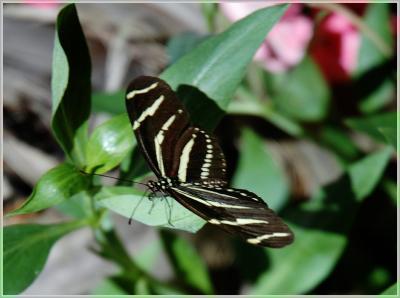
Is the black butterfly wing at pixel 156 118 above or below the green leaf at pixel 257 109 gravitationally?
above

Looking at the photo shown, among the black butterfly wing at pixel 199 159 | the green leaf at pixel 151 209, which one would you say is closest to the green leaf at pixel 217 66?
the black butterfly wing at pixel 199 159

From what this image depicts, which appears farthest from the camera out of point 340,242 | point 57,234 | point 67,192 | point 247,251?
point 247,251

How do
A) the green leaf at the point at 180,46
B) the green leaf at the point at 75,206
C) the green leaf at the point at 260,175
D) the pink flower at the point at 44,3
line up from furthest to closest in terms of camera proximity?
the pink flower at the point at 44,3
the green leaf at the point at 260,175
the green leaf at the point at 180,46
the green leaf at the point at 75,206

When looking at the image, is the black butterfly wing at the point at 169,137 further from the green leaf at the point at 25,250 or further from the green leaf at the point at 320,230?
the green leaf at the point at 320,230

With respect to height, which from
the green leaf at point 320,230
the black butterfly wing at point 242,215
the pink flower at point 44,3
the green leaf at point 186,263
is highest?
the pink flower at point 44,3

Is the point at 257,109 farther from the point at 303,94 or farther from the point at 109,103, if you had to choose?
the point at 109,103

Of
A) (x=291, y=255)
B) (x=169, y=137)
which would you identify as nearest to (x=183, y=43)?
(x=169, y=137)

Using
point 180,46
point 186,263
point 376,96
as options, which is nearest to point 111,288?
point 186,263

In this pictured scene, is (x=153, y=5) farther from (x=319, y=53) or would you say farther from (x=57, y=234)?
(x=57, y=234)
